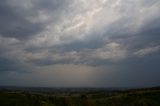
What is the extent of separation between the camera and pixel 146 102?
58.7m

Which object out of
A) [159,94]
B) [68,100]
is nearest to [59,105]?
[68,100]

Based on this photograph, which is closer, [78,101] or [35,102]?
[35,102]

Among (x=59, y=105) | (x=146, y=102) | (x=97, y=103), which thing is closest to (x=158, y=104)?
(x=146, y=102)

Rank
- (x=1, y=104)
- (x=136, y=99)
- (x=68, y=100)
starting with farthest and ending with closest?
(x=136, y=99) → (x=68, y=100) → (x=1, y=104)

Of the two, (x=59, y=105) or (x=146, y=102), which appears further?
(x=146, y=102)

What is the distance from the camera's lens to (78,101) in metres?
58.1

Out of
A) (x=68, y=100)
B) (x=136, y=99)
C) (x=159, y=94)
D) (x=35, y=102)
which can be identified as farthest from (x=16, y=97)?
(x=159, y=94)

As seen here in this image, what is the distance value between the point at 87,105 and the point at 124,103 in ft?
32.0

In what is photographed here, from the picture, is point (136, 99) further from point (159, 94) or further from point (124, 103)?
point (159, 94)

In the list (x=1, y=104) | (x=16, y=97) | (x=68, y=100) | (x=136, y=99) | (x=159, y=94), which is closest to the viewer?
(x=1, y=104)

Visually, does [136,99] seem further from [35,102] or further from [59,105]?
[35,102]

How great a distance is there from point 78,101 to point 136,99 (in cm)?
Result: 1432

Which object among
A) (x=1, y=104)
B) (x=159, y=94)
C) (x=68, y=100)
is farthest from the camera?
(x=159, y=94)

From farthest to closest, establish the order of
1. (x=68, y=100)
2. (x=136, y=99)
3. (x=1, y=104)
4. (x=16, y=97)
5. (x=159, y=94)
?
1. (x=159, y=94)
2. (x=136, y=99)
3. (x=68, y=100)
4. (x=16, y=97)
5. (x=1, y=104)
